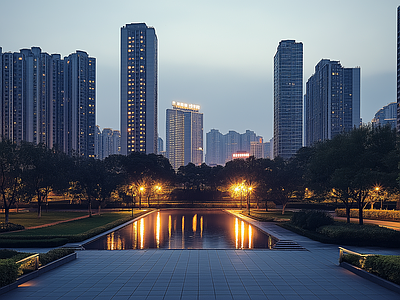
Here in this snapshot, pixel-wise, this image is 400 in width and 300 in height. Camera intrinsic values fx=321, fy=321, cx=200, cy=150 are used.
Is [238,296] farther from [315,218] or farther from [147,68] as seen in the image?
[147,68]

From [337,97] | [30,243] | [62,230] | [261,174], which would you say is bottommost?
[62,230]

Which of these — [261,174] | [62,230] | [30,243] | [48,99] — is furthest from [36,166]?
[48,99]

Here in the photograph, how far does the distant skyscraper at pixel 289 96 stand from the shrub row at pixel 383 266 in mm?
170356

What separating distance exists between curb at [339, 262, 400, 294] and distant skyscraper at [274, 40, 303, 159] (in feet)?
555

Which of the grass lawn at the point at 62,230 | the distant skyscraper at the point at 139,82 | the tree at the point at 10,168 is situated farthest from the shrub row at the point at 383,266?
the distant skyscraper at the point at 139,82

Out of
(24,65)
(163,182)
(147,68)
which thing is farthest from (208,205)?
(24,65)

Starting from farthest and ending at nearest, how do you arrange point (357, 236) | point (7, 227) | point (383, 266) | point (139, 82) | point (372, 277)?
point (139, 82), point (7, 227), point (357, 236), point (372, 277), point (383, 266)

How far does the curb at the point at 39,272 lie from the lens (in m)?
12.1

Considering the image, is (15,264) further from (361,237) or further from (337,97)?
(337,97)

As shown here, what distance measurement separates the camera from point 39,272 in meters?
14.7

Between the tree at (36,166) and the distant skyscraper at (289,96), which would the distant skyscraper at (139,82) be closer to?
the distant skyscraper at (289,96)

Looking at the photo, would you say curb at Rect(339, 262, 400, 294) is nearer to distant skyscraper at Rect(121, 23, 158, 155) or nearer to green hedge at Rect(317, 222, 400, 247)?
green hedge at Rect(317, 222, 400, 247)

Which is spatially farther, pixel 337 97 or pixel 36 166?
pixel 337 97

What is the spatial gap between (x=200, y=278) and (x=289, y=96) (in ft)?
583
